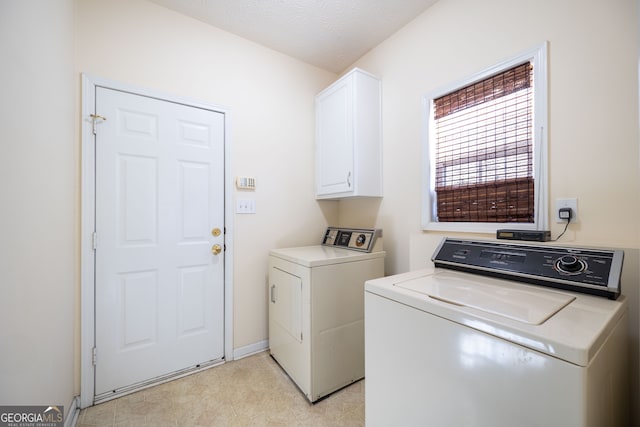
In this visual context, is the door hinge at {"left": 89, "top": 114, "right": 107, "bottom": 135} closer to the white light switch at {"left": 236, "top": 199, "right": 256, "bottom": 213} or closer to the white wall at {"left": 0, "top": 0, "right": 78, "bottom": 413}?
the white wall at {"left": 0, "top": 0, "right": 78, "bottom": 413}

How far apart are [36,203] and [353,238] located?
6.11 ft

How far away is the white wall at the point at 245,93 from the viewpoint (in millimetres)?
1732

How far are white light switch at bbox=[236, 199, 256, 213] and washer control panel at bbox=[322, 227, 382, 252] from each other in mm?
765

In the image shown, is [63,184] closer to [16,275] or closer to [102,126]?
[102,126]

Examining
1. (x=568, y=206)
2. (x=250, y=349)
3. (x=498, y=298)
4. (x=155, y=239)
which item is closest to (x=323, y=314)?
(x=250, y=349)

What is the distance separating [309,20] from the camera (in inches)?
78.7

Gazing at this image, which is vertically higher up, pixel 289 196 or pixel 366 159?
pixel 366 159

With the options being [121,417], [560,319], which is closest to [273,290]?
[121,417]

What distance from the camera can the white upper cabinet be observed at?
2.14 metres

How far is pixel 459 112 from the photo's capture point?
1.76 m

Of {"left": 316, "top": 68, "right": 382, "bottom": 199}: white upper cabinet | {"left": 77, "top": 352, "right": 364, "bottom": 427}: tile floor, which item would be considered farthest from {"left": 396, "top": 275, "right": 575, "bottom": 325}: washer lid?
{"left": 316, "top": 68, "right": 382, "bottom": 199}: white upper cabinet

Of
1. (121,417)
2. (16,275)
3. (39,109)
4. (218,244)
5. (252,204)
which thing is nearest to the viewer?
(16,275)

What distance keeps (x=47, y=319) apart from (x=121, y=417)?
84 centimetres

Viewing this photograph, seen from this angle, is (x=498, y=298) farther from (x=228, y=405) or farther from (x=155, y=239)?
(x=155, y=239)
